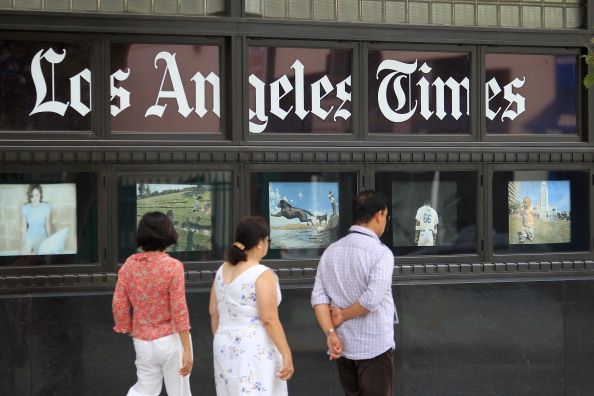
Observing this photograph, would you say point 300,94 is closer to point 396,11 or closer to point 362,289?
point 396,11

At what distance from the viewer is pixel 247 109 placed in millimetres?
8016

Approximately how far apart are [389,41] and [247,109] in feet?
4.36

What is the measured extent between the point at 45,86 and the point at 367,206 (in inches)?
123

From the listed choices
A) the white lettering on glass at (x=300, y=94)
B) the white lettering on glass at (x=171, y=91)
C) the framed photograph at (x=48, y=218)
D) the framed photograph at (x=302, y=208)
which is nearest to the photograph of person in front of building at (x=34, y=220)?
the framed photograph at (x=48, y=218)

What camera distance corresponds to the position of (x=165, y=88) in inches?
312

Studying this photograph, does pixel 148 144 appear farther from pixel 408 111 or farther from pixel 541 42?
pixel 541 42

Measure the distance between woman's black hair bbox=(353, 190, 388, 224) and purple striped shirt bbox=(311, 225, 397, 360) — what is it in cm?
6

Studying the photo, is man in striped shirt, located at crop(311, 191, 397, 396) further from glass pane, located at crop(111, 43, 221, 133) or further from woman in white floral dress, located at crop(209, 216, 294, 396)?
glass pane, located at crop(111, 43, 221, 133)

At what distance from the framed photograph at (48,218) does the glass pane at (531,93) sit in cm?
Answer: 344

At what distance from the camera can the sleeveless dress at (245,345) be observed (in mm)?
5535

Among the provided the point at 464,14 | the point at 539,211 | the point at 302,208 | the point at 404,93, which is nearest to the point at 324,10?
the point at 404,93

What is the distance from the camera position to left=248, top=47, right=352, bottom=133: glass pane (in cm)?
809

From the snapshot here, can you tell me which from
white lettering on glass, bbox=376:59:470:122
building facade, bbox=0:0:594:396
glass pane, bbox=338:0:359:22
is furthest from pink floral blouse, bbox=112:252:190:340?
glass pane, bbox=338:0:359:22

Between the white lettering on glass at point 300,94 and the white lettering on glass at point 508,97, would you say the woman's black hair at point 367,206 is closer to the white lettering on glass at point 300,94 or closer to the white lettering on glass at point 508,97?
the white lettering on glass at point 300,94
